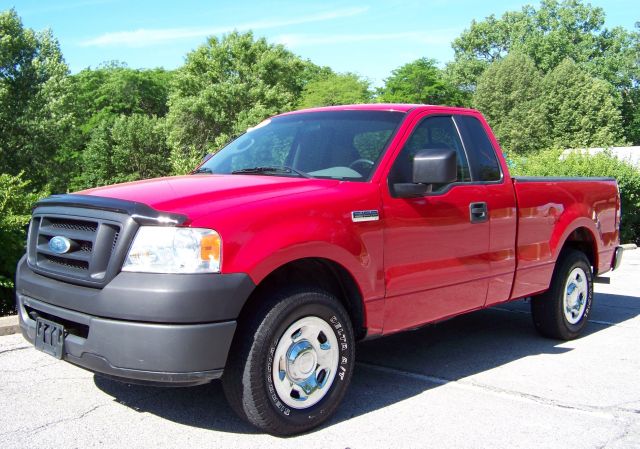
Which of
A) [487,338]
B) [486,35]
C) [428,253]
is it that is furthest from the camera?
[486,35]

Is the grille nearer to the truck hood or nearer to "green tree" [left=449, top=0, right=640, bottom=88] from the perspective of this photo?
the truck hood

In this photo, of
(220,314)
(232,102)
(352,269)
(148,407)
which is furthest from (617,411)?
(232,102)

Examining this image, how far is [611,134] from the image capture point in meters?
61.4

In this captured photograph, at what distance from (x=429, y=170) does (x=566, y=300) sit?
8.88 feet

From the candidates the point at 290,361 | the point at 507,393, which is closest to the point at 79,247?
the point at 290,361

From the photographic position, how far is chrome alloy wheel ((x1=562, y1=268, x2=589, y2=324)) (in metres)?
6.34

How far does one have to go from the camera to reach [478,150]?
550cm

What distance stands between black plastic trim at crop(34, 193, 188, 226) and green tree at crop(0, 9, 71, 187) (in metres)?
42.3

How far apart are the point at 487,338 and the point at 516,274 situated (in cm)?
114

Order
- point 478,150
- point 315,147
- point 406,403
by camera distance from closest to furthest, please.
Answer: point 406,403
point 315,147
point 478,150

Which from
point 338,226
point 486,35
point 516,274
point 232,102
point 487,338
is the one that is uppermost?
point 486,35

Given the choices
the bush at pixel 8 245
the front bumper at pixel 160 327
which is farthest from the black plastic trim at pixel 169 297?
the bush at pixel 8 245

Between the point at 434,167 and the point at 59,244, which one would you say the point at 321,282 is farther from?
the point at 59,244

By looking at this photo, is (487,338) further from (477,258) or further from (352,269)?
(352,269)
